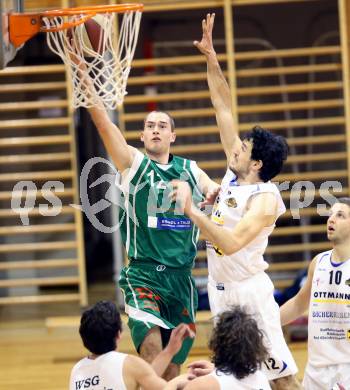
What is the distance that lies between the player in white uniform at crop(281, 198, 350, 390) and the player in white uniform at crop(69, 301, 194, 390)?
3.24 feet

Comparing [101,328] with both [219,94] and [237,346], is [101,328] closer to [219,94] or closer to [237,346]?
[237,346]

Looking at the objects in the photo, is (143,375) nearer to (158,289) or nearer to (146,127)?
(158,289)

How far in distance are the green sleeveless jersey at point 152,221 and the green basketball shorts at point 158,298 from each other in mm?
67

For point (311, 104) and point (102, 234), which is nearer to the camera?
point (311, 104)

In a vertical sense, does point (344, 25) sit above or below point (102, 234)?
above

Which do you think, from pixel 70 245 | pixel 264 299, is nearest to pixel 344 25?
pixel 70 245

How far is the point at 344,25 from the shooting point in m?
9.66

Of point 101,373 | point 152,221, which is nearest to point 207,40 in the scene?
point 152,221

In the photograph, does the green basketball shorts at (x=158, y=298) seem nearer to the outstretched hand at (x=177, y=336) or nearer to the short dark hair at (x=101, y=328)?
the outstretched hand at (x=177, y=336)

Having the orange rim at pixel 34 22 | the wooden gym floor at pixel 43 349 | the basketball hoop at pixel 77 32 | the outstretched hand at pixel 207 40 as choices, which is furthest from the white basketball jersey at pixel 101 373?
the wooden gym floor at pixel 43 349

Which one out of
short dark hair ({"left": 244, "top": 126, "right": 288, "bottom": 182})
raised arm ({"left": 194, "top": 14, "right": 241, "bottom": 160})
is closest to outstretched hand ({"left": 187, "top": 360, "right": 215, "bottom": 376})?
short dark hair ({"left": 244, "top": 126, "right": 288, "bottom": 182})

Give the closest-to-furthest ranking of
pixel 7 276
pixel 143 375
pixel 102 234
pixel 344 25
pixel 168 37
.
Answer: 1. pixel 143 375
2. pixel 344 25
3. pixel 7 276
4. pixel 168 37
5. pixel 102 234

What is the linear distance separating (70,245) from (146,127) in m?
4.05

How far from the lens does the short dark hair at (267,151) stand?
5.51 m
